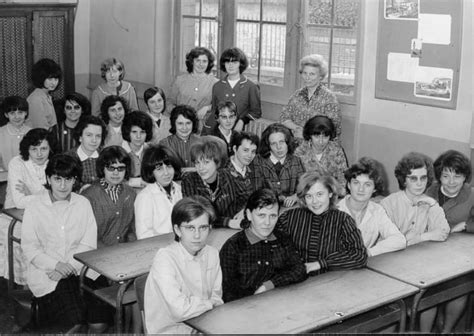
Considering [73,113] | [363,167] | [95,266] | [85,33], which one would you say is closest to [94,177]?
[73,113]

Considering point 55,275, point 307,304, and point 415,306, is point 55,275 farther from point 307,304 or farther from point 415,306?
point 415,306

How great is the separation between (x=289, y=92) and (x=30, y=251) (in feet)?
9.95

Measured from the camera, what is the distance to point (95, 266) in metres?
3.64

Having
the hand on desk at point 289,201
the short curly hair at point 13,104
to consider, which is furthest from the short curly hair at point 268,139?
the short curly hair at point 13,104

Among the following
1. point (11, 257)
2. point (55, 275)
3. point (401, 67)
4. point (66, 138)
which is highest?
point (401, 67)

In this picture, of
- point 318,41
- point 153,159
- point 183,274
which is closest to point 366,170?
point 153,159

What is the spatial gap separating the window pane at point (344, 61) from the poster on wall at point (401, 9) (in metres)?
0.42

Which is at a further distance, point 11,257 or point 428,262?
point 11,257

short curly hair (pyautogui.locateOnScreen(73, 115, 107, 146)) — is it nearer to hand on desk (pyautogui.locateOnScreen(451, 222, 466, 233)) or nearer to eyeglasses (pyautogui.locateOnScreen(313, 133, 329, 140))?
eyeglasses (pyautogui.locateOnScreen(313, 133, 329, 140))

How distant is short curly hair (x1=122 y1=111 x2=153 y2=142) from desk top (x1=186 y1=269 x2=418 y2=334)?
2.22 meters

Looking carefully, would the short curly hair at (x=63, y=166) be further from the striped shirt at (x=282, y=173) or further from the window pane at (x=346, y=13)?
the window pane at (x=346, y=13)

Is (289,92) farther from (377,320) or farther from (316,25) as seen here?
(377,320)

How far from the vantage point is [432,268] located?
12.4ft

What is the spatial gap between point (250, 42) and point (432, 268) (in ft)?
11.6
